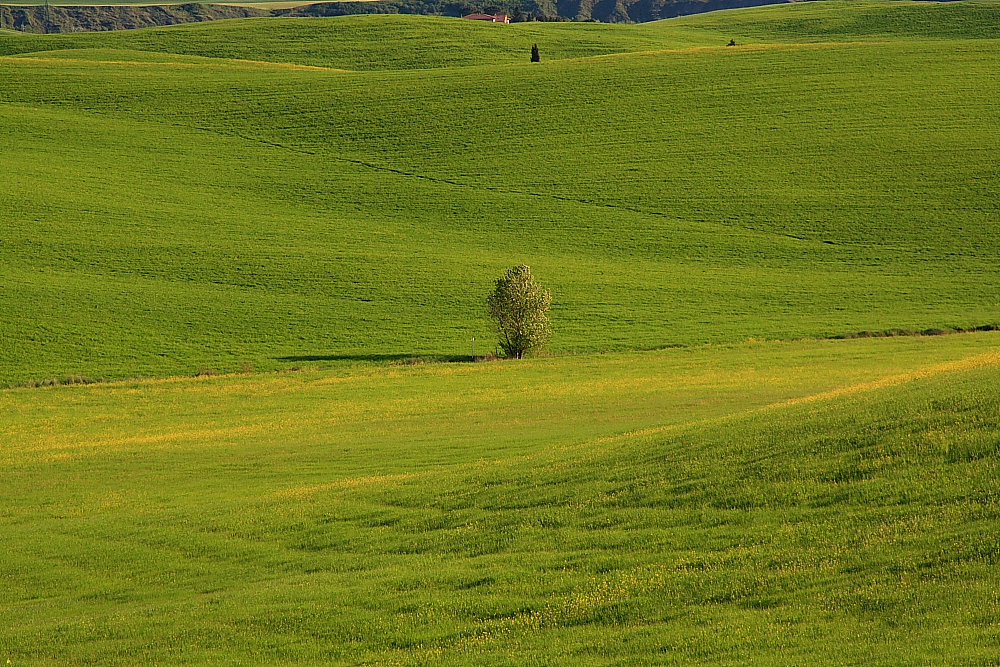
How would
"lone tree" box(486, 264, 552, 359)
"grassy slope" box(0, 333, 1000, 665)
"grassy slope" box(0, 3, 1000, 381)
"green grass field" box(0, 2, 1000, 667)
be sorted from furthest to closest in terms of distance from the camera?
"grassy slope" box(0, 3, 1000, 381) → "lone tree" box(486, 264, 552, 359) → "green grass field" box(0, 2, 1000, 667) → "grassy slope" box(0, 333, 1000, 665)

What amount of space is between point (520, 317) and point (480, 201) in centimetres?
2610

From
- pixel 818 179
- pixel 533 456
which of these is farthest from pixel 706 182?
pixel 533 456

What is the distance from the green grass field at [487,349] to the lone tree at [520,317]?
2.69 meters

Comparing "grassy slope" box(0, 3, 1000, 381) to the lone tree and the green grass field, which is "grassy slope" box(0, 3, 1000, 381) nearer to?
the green grass field

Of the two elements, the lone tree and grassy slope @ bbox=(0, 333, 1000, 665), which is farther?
the lone tree

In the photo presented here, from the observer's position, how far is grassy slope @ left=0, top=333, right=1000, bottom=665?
10.4 m

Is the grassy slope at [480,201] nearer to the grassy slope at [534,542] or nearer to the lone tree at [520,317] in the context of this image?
the lone tree at [520,317]

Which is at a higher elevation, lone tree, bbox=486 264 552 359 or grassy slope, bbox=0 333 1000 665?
grassy slope, bbox=0 333 1000 665

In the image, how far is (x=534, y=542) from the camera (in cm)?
1437

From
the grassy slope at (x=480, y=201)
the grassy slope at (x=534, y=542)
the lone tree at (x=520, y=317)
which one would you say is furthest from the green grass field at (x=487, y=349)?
the lone tree at (x=520, y=317)

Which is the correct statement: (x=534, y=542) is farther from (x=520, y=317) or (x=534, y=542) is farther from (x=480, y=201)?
(x=480, y=201)

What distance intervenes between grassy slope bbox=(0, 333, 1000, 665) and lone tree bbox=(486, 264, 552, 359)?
15.9m

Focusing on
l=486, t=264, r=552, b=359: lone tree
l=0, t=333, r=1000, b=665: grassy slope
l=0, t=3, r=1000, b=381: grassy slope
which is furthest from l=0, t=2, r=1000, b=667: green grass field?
l=486, t=264, r=552, b=359: lone tree

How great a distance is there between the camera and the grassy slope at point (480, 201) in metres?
48.5
